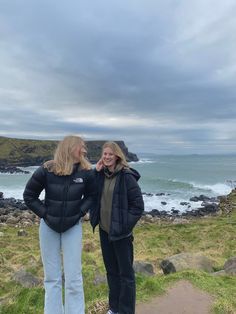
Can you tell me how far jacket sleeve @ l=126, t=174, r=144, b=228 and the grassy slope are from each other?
1814mm

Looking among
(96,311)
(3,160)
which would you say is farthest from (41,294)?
(3,160)

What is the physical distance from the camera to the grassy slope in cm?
687

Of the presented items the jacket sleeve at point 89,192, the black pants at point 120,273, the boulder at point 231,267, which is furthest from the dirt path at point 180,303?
Result: the boulder at point 231,267

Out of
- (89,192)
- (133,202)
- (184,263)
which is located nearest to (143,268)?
(184,263)

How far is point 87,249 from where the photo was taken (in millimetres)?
14367

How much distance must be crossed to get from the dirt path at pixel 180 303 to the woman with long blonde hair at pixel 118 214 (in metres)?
0.74

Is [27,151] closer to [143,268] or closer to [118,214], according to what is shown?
[143,268]

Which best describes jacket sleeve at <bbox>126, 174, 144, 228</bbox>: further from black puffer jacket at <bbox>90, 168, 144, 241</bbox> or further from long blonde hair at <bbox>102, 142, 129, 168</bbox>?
long blonde hair at <bbox>102, 142, 129, 168</bbox>

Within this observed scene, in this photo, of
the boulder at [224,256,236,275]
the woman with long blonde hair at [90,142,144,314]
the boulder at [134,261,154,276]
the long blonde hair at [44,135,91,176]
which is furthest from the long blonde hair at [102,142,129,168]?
the boulder at [224,256,236,275]

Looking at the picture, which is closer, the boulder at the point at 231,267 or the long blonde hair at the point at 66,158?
the long blonde hair at the point at 66,158

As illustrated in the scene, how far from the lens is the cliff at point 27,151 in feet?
370

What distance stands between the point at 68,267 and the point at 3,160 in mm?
109714

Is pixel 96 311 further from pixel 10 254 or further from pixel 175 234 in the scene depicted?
pixel 175 234

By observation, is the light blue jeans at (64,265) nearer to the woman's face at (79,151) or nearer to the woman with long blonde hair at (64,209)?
the woman with long blonde hair at (64,209)
